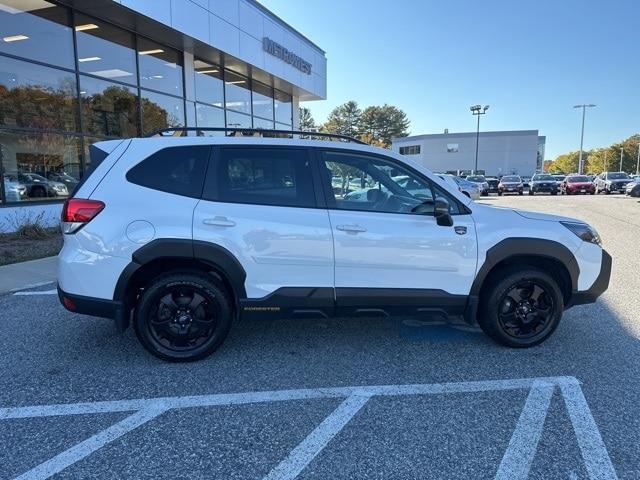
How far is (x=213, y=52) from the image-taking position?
14.8 meters

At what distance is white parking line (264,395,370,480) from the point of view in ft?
7.85

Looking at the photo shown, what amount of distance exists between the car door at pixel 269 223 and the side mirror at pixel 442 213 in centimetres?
90

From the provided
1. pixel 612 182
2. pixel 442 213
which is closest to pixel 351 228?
pixel 442 213

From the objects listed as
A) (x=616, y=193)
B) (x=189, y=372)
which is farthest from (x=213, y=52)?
(x=616, y=193)

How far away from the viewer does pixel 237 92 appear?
17.9m

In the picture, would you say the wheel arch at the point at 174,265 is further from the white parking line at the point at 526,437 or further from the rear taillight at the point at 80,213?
the white parking line at the point at 526,437

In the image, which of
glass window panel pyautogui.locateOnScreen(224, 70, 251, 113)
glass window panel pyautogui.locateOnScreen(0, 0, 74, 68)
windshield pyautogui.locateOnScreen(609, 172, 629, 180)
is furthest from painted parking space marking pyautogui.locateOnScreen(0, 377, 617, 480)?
windshield pyautogui.locateOnScreen(609, 172, 629, 180)

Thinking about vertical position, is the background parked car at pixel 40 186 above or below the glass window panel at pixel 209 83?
below

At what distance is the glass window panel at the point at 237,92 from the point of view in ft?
56.7

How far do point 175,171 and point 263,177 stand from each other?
722 mm

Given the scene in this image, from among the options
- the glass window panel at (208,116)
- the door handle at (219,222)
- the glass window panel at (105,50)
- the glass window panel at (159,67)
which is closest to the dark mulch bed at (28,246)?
the glass window panel at (105,50)

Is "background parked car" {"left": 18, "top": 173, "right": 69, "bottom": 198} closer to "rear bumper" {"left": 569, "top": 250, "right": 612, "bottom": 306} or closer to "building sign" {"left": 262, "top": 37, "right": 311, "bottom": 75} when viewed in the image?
"building sign" {"left": 262, "top": 37, "right": 311, "bottom": 75}

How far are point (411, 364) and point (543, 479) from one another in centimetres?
146

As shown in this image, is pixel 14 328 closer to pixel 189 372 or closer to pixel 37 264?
pixel 189 372
